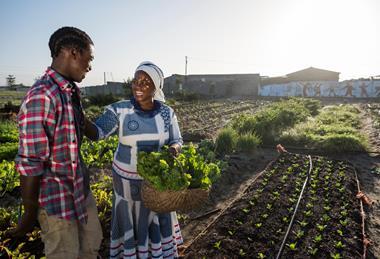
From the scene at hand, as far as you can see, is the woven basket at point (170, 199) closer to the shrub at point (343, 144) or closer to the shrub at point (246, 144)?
the shrub at point (246, 144)

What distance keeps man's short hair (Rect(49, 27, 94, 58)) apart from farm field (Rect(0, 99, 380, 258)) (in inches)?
76.8

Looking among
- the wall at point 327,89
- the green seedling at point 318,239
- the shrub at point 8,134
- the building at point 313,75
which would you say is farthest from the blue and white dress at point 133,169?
the building at point 313,75

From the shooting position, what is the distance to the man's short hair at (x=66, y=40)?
5.68 feet

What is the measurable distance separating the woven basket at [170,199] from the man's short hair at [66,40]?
1.08m

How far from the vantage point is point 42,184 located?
1.71 meters

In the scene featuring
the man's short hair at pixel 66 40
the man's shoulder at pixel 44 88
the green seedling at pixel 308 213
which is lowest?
the green seedling at pixel 308 213

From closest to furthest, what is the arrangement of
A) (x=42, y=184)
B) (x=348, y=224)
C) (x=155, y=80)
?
(x=42, y=184)
(x=155, y=80)
(x=348, y=224)

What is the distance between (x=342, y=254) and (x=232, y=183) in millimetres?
2676

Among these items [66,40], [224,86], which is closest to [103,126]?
[66,40]

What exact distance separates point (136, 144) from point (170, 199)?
63cm

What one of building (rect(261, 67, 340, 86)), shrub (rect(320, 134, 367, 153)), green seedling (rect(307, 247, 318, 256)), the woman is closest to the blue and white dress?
the woman

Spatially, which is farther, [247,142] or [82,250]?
[247,142]

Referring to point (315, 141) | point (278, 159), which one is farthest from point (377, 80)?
point (278, 159)

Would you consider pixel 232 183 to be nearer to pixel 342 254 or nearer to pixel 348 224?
pixel 348 224
